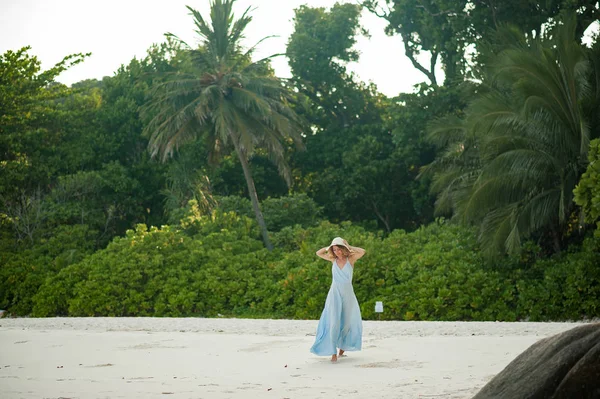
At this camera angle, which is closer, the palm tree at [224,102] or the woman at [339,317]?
the woman at [339,317]

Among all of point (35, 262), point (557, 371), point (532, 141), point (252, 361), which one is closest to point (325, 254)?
point (252, 361)

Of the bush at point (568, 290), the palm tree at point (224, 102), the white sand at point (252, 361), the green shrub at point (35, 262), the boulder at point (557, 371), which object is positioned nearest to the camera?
the boulder at point (557, 371)

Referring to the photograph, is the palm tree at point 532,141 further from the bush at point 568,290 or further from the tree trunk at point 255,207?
the tree trunk at point 255,207

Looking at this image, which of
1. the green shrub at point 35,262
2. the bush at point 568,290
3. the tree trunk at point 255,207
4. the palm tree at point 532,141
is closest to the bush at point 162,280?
the green shrub at point 35,262

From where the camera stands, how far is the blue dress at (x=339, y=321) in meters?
8.91

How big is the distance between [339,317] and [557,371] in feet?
17.2

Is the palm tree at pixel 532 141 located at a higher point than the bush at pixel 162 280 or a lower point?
higher

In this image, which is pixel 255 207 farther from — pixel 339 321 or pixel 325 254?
pixel 339 321

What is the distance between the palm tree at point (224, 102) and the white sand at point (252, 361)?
34.5 feet

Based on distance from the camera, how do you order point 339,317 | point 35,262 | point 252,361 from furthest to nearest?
point 35,262 < point 252,361 < point 339,317

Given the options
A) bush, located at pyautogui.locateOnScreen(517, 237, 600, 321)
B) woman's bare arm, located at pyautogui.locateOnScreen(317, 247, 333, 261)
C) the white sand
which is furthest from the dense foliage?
woman's bare arm, located at pyautogui.locateOnScreen(317, 247, 333, 261)

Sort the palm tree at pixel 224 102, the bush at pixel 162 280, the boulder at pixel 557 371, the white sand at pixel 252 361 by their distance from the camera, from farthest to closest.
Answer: the palm tree at pixel 224 102, the bush at pixel 162 280, the white sand at pixel 252 361, the boulder at pixel 557 371

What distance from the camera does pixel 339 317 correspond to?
8922 millimetres

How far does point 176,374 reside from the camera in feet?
26.7
